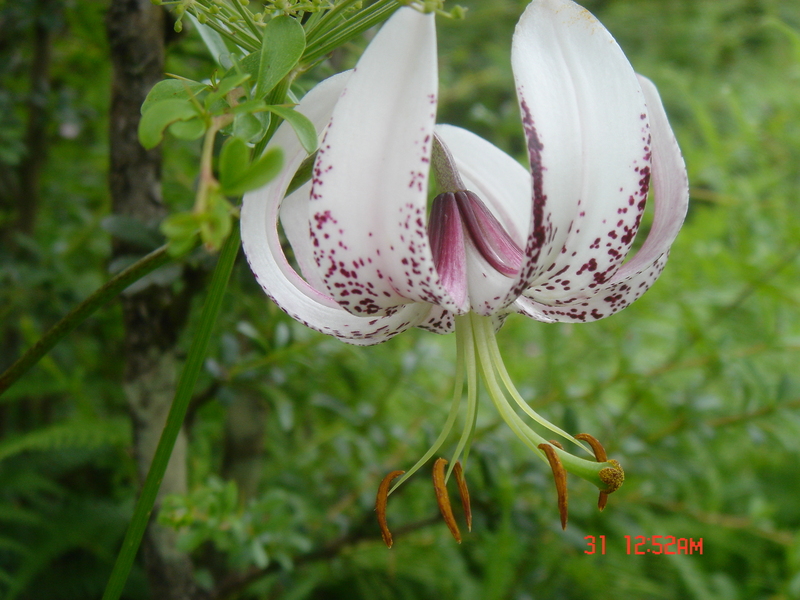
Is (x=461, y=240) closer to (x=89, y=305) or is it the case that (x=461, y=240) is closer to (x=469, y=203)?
(x=469, y=203)

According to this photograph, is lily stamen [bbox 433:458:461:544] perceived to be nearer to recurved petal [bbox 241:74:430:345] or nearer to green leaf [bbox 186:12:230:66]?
recurved petal [bbox 241:74:430:345]

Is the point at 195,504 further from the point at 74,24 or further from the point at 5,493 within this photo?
the point at 74,24

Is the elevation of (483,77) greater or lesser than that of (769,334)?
greater

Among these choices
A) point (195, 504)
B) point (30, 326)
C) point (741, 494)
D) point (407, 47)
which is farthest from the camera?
point (741, 494)

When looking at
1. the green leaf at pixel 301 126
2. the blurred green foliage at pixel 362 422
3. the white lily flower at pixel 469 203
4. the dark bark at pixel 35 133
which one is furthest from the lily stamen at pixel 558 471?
the dark bark at pixel 35 133

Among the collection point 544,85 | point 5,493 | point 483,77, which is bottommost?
point 5,493

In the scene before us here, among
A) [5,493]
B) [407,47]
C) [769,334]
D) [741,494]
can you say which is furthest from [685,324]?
[5,493]

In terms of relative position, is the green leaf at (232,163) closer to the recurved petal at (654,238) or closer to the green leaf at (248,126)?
the green leaf at (248,126)
